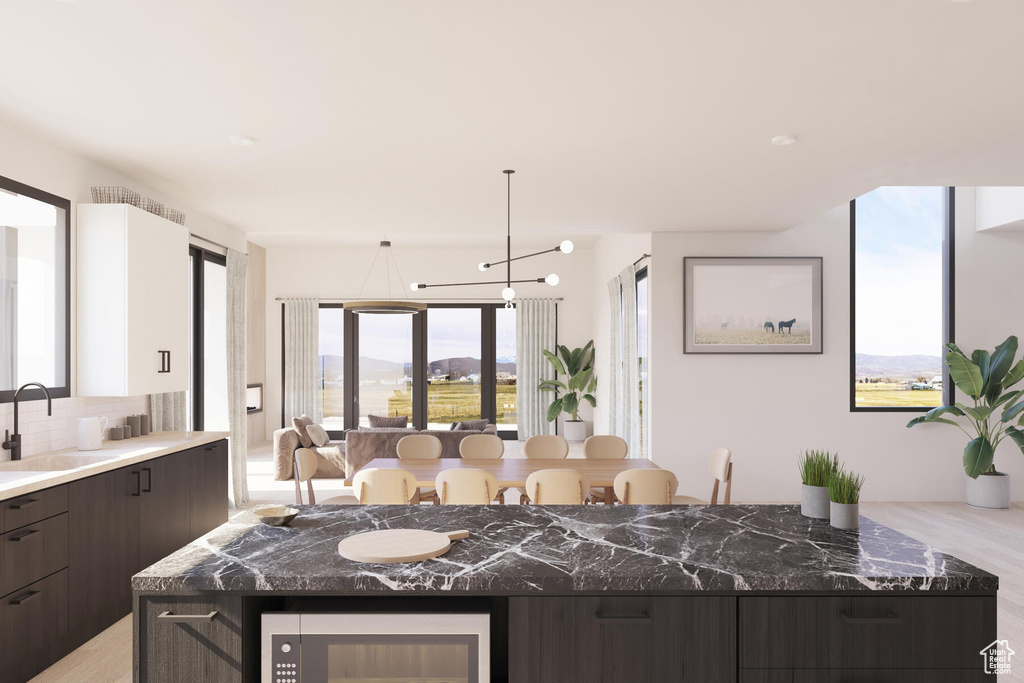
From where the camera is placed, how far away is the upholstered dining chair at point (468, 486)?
368 centimetres

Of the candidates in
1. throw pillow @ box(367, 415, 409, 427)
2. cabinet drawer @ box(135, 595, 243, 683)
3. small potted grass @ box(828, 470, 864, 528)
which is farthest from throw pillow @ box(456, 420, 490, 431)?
cabinet drawer @ box(135, 595, 243, 683)

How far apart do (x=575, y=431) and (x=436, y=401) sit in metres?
2.36

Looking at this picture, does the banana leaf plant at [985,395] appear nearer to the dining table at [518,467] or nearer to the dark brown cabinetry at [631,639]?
the dining table at [518,467]

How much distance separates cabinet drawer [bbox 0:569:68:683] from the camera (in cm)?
254

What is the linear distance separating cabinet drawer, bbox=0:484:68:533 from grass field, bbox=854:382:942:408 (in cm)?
648

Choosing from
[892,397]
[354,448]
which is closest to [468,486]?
Result: [354,448]

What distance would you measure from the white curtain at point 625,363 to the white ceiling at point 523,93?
266cm

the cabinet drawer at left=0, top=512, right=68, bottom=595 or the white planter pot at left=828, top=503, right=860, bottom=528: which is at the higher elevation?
the white planter pot at left=828, top=503, right=860, bottom=528

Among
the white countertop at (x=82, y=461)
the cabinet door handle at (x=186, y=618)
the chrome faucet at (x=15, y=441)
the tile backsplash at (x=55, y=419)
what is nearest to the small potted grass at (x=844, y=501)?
the cabinet door handle at (x=186, y=618)

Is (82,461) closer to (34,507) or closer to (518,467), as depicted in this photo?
(34,507)

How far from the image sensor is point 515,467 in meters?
4.46

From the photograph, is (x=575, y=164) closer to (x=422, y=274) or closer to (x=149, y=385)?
(x=149, y=385)

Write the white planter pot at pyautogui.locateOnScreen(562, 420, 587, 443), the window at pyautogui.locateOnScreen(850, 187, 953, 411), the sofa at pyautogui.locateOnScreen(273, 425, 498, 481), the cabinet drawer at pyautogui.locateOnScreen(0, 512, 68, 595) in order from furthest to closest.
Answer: the white planter pot at pyautogui.locateOnScreen(562, 420, 587, 443), the window at pyautogui.locateOnScreen(850, 187, 953, 411), the sofa at pyautogui.locateOnScreen(273, 425, 498, 481), the cabinet drawer at pyautogui.locateOnScreen(0, 512, 68, 595)

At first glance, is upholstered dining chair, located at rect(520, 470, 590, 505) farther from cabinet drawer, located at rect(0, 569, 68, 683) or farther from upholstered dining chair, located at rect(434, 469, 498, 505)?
cabinet drawer, located at rect(0, 569, 68, 683)
